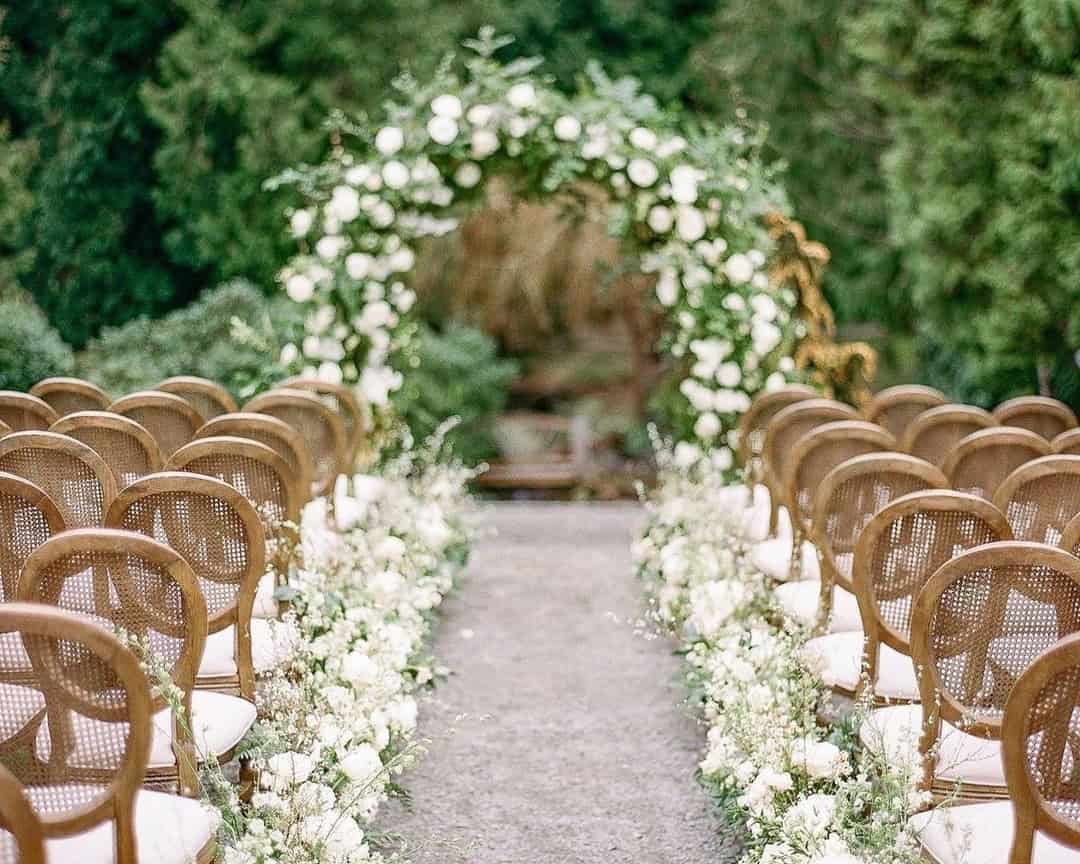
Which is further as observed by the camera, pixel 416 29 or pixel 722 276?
pixel 416 29

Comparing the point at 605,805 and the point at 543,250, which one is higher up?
the point at 543,250

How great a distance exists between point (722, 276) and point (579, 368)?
18.3 feet

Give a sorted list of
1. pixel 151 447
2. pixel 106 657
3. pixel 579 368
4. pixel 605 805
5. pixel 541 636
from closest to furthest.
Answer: pixel 106 657, pixel 605 805, pixel 151 447, pixel 541 636, pixel 579 368

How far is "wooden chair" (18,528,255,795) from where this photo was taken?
2.54 metres

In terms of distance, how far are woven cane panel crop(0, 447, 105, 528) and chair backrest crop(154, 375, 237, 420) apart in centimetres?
166

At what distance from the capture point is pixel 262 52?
33.3ft

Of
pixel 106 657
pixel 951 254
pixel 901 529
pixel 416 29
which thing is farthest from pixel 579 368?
pixel 106 657

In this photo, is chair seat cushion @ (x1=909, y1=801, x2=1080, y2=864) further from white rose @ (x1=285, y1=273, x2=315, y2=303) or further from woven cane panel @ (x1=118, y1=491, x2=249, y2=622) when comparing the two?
white rose @ (x1=285, y1=273, x2=315, y2=303)

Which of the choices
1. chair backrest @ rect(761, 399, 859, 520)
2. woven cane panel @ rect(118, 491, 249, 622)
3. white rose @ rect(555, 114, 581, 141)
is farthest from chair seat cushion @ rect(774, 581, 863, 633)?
white rose @ rect(555, 114, 581, 141)

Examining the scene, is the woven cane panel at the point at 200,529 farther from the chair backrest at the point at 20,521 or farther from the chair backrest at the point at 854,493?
the chair backrest at the point at 854,493

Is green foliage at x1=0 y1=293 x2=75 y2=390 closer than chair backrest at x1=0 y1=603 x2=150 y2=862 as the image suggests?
No

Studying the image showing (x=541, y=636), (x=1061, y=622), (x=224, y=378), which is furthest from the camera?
(x=224, y=378)

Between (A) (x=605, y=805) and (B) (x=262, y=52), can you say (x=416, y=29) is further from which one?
(A) (x=605, y=805)

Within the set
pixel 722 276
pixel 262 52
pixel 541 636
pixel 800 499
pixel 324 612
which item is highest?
pixel 262 52
